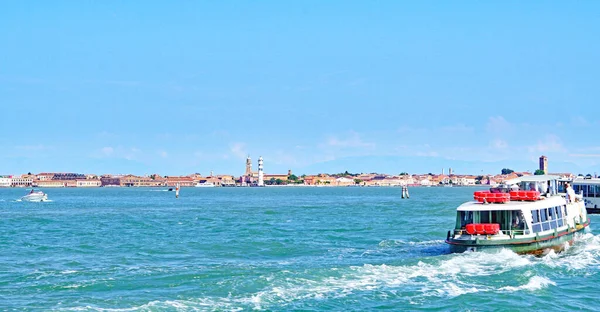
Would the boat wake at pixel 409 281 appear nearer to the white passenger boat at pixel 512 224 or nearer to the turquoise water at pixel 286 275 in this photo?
the turquoise water at pixel 286 275

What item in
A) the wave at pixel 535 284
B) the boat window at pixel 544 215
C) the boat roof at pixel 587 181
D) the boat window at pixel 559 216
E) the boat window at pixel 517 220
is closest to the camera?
the wave at pixel 535 284

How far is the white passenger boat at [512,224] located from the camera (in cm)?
3325

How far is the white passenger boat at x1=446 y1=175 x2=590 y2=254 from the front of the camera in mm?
33250

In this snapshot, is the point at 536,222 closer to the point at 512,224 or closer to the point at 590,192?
the point at 512,224

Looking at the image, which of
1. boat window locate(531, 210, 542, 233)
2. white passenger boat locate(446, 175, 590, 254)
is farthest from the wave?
boat window locate(531, 210, 542, 233)

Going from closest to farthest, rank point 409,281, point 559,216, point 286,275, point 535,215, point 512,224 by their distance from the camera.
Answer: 1. point 409,281
2. point 286,275
3. point 512,224
4. point 535,215
5. point 559,216

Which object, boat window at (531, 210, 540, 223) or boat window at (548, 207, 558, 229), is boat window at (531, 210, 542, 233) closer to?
boat window at (531, 210, 540, 223)

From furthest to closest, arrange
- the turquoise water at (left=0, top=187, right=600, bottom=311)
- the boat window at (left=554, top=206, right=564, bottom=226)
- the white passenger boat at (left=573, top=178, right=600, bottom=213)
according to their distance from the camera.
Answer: the white passenger boat at (left=573, top=178, right=600, bottom=213), the boat window at (left=554, top=206, right=564, bottom=226), the turquoise water at (left=0, top=187, right=600, bottom=311)

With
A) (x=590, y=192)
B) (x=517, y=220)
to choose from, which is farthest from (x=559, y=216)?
(x=590, y=192)

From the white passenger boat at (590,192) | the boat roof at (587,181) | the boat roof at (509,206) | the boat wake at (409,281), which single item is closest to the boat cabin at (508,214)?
the boat roof at (509,206)

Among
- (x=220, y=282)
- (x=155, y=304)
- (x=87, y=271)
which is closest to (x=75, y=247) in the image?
(x=87, y=271)

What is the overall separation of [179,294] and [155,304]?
1989 millimetres

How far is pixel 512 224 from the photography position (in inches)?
1364

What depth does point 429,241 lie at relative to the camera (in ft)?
143
